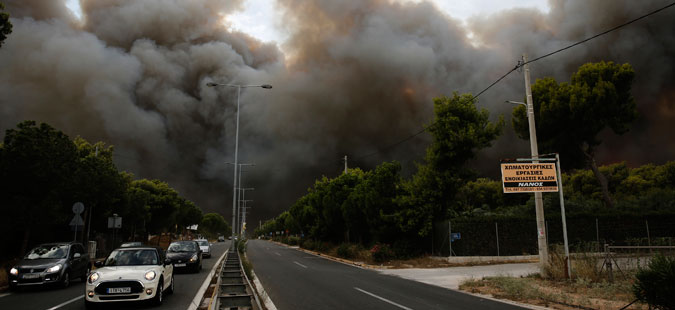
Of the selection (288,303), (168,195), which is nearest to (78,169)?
(288,303)

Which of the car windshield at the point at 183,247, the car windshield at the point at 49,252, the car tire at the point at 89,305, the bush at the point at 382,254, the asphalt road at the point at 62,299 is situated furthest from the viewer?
the bush at the point at 382,254

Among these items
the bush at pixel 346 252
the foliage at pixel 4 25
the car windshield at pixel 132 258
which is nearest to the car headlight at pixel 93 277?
the car windshield at pixel 132 258

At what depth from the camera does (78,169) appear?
24.0 metres

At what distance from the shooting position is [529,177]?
1534 cm

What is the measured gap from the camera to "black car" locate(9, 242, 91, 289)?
12.6 meters

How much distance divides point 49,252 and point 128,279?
722cm

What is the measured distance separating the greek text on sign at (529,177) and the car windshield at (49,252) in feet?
54.3

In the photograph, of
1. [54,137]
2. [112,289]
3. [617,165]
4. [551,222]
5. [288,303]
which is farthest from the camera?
[617,165]

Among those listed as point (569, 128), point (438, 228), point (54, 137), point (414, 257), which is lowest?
point (414, 257)

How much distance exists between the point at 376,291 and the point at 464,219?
1376 centimetres

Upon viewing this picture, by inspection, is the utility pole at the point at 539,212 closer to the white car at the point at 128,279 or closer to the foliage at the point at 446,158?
the foliage at the point at 446,158

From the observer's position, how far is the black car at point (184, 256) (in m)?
19.0

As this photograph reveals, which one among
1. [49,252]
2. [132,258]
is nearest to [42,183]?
[49,252]

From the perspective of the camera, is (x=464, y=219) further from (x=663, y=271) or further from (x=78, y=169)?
(x=78, y=169)
